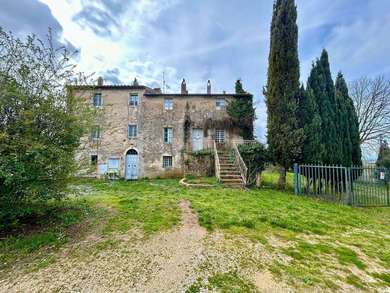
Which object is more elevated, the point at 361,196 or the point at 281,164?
the point at 281,164

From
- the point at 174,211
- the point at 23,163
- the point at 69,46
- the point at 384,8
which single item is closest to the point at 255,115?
the point at 384,8

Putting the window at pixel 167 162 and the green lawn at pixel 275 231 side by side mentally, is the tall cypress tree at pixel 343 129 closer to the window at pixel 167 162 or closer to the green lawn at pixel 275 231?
the green lawn at pixel 275 231

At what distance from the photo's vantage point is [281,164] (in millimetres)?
11250

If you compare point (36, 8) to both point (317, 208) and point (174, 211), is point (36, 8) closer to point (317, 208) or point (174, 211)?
point (174, 211)

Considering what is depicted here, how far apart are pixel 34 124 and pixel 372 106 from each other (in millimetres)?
27225

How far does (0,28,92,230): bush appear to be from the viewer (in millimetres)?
3803

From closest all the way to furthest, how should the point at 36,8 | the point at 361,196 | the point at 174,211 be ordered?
1. the point at 174,211
2. the point at 36,8
3. the point at 361,196

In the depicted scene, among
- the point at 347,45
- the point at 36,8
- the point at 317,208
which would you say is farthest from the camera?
the point at 347,45

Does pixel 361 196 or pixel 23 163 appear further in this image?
pixel 361 196

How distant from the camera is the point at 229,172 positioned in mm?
12031

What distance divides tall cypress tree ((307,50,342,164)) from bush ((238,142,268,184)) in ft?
10.3

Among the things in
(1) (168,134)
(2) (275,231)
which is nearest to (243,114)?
(1) (168,134)

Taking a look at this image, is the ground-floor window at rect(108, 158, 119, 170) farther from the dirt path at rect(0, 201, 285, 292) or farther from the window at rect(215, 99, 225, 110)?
the dirt path at rect(0, 201, 285, 292)

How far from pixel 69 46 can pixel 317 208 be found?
968 centimetres
